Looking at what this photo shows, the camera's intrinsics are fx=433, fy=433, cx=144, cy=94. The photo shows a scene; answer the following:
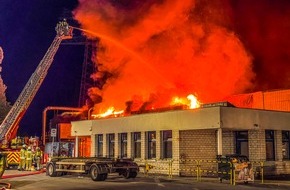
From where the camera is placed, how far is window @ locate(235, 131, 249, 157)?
23.1 m

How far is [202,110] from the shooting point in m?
21.8

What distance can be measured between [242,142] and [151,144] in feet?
17.1

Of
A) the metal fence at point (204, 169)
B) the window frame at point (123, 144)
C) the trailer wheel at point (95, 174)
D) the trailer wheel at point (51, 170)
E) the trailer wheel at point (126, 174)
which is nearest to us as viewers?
the metal fence at point (204, 169)

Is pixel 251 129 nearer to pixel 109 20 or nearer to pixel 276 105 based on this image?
pixel 276 105

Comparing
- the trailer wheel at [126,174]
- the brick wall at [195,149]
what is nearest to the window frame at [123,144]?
the brick wall at [195,149]

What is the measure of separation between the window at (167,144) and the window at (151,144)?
868mm

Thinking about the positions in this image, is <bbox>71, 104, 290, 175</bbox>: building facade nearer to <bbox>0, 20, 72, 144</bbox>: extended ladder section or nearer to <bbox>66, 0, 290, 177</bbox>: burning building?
<bbox>66, 0, 290, 177</bbox>: burning building

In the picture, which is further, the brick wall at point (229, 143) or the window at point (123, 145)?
the window at point (123, 145)

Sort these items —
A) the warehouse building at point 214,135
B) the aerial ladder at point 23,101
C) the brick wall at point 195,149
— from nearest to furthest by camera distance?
the warehouse building at point 214,135 → the brick wall at point 195,149 → the aerial ladder at point 23,101

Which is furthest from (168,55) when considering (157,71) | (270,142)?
(270,142)

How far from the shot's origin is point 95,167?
64.6ft

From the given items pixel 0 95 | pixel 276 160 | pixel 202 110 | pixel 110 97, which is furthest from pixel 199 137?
pixel 0 95

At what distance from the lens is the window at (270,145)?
23.3m

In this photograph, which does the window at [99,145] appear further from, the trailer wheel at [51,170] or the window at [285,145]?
the window at [285,145]
